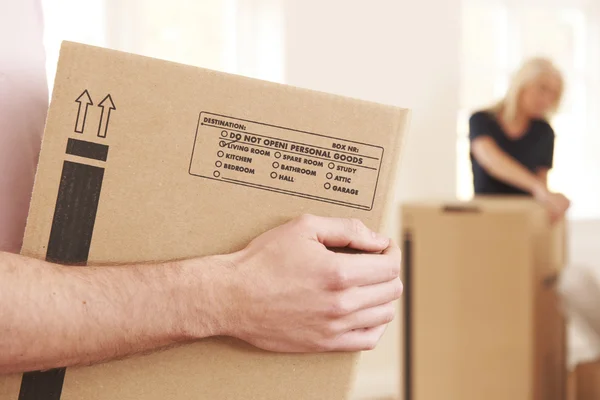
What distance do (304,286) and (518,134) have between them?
2383mm

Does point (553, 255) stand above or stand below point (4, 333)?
above

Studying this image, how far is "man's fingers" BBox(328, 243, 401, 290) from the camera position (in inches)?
24.3

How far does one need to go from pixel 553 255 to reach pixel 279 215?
65.5 inches

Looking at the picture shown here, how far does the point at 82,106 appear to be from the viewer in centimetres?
66

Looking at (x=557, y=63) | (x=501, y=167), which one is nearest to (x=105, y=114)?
(x=501, y=167)

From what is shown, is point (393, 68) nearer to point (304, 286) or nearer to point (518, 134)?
point (518, 134)

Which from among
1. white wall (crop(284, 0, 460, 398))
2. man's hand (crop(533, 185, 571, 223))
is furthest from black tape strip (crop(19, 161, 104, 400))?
white wall (crop(284, 0, 460, 398))

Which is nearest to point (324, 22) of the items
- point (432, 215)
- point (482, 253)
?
point (432, 215)

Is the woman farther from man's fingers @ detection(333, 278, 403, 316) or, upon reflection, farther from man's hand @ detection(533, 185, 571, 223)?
man's fingers @ detection(333, 278, 403, 316)

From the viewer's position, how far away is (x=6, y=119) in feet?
2.29

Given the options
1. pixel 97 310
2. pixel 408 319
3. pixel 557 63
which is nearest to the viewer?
pixel 97 310

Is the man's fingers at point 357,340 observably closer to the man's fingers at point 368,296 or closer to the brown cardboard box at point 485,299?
the man's fingers at point 368,296

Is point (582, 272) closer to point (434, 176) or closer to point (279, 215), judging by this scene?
point (434, 176)

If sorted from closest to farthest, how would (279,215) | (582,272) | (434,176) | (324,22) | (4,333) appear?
(4,333) < (279,215) < (582,272) < (324,22) < (434,176)
